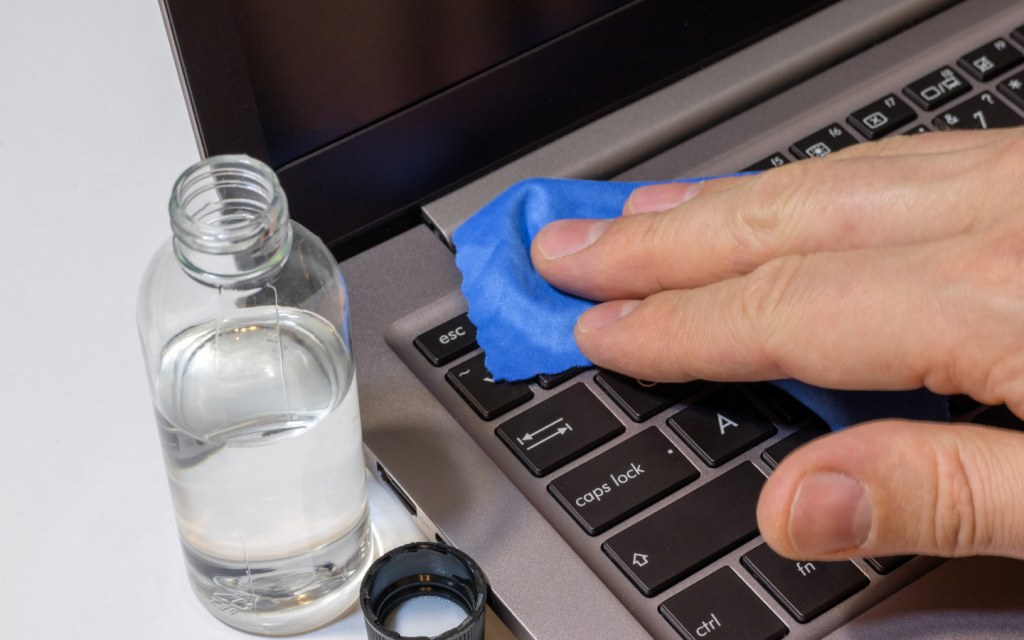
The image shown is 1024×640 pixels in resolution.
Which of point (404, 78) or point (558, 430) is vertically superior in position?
point (404, 78)

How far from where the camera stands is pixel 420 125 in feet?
2.17

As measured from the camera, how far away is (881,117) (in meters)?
0.73

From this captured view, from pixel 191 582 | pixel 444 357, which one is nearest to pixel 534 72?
pixel 444 357

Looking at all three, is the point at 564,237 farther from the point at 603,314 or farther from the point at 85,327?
the point at 85,327

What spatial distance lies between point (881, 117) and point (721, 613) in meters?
0.34

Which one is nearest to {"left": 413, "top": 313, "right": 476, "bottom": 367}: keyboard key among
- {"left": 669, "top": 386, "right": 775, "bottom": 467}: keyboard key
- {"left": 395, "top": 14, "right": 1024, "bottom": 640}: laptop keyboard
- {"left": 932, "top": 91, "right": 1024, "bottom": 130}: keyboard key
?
{"left": 395, "top": 14, "right": 1024, "bottom": 640}: laptop keyboard

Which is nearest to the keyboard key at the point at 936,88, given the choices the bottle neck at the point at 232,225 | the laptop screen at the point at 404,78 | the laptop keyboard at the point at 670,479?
the laptop screen at the point at 404,78

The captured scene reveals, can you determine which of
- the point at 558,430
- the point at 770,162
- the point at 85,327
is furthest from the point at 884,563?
the point at 85,327

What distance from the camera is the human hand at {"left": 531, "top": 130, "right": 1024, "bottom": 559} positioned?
0.50 meters

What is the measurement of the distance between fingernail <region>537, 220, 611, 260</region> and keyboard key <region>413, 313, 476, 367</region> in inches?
2.2

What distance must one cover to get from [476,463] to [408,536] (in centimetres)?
6

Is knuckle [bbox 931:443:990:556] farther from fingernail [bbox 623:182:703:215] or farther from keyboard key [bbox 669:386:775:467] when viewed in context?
fingernail [bbox 623:182:703:215]

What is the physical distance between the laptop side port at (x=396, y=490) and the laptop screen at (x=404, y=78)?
14cm

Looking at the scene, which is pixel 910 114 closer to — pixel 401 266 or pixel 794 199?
pixel 794 199
